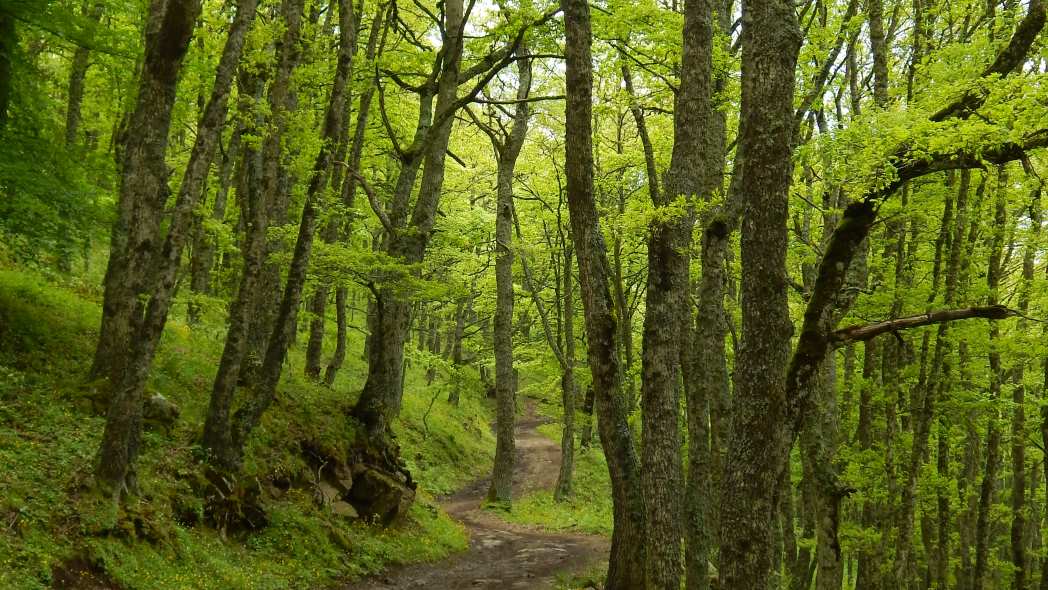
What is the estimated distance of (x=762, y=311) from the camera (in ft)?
19.9

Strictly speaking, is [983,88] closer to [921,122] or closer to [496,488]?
[921,122]

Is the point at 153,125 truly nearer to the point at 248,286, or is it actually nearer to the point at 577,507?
the point at 248,286

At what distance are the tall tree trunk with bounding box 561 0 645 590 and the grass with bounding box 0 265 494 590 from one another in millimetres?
4738

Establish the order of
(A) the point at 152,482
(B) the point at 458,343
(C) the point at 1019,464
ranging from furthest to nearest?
(B) the point at 458,343 → (C) the point at 1019,464 → (A) the point at 152,482

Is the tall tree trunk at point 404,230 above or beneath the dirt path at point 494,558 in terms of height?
above

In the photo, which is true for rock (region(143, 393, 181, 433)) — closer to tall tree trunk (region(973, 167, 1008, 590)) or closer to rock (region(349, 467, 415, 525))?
rock (region(349, 467, 415, 525))

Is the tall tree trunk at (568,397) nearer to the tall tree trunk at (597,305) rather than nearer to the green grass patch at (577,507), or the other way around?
the green grass patch at (577,507)

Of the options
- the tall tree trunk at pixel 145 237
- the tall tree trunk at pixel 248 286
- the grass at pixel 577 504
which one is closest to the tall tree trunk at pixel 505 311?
the grass at pixel 577 504

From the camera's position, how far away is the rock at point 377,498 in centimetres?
1298

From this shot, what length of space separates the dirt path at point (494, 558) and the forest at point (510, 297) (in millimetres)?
132

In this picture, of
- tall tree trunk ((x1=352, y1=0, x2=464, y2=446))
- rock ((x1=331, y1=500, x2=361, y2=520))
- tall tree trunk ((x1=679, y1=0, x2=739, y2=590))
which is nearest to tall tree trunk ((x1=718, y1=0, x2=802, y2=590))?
tall tree trunk ((x1=679, y1=0, x2=739, y2=590))

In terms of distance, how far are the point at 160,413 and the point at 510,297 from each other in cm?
1130

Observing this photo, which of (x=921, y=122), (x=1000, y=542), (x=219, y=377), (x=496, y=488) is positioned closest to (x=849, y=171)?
(x=921, y=122)

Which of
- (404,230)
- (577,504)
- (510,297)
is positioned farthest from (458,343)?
(404,230)
